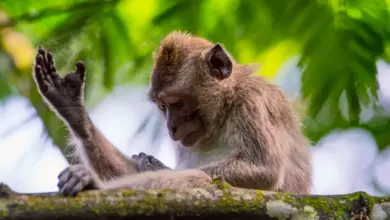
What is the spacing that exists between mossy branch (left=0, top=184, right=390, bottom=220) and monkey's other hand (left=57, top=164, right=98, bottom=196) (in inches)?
3.3

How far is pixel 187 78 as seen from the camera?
7.49m

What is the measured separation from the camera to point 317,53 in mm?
7391

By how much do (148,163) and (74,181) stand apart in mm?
2465

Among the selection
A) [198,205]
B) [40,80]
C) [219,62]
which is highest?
[219,62]

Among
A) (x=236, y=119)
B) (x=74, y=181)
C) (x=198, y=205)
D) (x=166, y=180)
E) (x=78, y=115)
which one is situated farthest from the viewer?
(x=236, y=119)

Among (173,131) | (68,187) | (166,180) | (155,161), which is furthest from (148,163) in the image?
(68,187)

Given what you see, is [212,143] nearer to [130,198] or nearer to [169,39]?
[169,39]

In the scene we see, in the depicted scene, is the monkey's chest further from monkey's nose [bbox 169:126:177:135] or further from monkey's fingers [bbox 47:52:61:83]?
monkey's fingers [bbox 47:52:61:83]

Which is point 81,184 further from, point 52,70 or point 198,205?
point 52,70

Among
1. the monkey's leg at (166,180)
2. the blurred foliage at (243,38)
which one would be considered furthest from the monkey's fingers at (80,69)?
the monkey's leg at (166,180)

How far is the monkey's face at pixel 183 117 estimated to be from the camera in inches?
284

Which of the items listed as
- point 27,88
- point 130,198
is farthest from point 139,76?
point 130,198

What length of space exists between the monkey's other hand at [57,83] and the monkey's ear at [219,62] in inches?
60.3

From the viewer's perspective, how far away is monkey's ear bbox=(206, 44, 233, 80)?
7.36m
